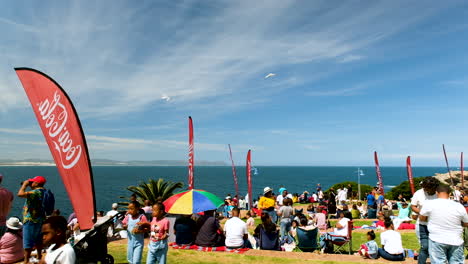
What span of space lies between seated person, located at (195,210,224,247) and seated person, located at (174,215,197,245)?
314 mm

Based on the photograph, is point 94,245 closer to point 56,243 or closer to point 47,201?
point 47,201

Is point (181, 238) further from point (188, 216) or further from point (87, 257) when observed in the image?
point (87, 257)

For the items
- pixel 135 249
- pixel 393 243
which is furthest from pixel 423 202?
pixel 135 249

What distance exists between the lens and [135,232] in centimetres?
544

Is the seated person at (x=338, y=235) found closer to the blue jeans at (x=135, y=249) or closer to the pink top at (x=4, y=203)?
the blue jeans at (x=135, y=249)

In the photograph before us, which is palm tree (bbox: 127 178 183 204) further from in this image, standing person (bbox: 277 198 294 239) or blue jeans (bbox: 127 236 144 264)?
blue jeans (bbox: 127 236 144 264)

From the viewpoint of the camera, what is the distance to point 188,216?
8.35 m

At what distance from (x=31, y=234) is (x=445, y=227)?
23.7ft

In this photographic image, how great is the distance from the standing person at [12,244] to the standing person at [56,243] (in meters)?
4.75

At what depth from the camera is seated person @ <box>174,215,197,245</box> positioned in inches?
319

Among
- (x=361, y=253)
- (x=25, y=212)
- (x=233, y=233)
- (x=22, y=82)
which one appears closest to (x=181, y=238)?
(x=233, y=233)

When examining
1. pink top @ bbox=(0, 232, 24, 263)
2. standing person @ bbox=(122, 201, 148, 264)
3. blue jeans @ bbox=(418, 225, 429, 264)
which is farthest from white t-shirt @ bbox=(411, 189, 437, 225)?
pink top @ bbox=(0, 232, 24, 263)

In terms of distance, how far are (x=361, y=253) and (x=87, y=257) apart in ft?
20.2

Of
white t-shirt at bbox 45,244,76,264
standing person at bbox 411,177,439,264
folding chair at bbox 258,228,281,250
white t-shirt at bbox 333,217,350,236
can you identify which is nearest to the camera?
white t-shirt at bbox 45,244,76,264
